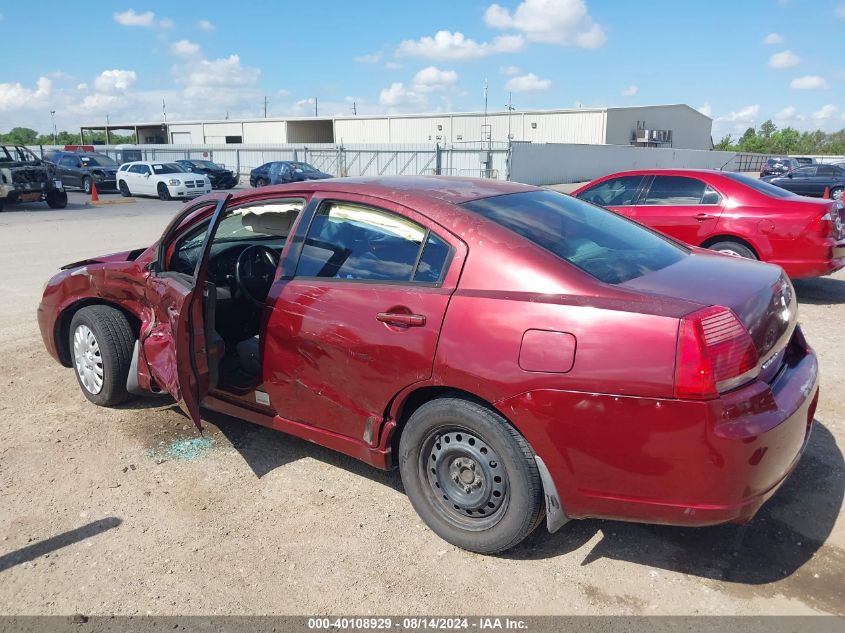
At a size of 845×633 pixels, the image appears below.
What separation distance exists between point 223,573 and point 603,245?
233 centimetres

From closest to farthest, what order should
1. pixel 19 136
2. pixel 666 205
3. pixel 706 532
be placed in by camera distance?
pixel 706 532
pixel 666 205
pixel 19 136

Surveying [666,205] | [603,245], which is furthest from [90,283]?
[666,205]

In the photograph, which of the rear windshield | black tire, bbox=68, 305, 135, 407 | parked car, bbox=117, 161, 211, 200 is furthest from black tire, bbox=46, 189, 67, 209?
the rear windshield

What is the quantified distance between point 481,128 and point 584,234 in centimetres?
4532

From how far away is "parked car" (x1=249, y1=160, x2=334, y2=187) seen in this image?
93.3 feet

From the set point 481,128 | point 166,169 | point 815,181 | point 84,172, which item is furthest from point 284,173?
point 481,128

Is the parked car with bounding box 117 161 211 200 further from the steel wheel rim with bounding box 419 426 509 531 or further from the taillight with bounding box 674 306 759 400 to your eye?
the taillight with bounding box 674 306 759 400

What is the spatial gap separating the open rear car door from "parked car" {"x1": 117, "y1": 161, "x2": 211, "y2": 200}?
75.4ft

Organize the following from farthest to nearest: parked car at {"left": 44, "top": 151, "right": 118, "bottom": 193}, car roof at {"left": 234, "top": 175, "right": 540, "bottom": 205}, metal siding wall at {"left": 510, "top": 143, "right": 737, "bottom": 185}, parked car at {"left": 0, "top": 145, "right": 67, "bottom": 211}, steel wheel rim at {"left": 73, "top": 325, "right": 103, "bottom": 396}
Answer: metal siding wall at {"left": 510, "top": 143, "right": 737, "bottom": 185}, parked car at {"left": 44, "top": 151, "right": 118, "bottom": 193}, parked car at {"left": 0, "top": 145, "right": 67, "bottom": 211}, steel wheel rim at {"left": 73, "top": 325, "right": 103, "bottom": 396}, car roof at {"left": 234, "top": 175, "right": 540, "bottom": 205}

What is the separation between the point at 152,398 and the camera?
4.93 meters

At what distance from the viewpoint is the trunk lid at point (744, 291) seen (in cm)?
266

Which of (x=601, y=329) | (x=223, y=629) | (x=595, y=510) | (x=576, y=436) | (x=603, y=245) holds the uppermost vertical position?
(x=603, y=245)

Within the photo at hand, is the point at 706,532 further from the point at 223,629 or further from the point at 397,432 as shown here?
the point at 223,629

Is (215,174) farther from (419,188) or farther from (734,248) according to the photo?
(419,188)
